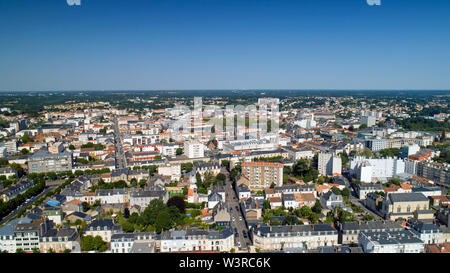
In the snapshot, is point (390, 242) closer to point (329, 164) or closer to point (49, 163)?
point (329, 164)

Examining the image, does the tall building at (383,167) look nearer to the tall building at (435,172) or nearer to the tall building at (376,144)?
the tall building at (435,172)

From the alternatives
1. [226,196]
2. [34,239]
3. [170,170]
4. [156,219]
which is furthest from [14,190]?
[226,196]

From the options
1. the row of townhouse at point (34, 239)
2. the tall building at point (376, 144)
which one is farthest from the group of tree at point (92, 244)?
the tall building at point (376, 144)

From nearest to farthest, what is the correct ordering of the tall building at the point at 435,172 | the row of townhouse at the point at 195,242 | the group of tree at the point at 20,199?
the row of townhouse at the point at 195,242 < the group of tree at the point at 20,199 < the tall building at the point at 435,172

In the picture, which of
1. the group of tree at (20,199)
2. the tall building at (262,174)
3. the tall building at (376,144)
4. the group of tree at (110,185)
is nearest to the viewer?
the group of tree at (20,199)

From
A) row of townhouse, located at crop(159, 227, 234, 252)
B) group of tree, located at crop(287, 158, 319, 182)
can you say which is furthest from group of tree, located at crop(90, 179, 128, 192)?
group of tree, located at crop(287, 158, 319, 182)

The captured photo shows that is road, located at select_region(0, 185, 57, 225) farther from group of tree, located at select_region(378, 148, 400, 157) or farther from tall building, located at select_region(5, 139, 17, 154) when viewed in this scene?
group of tree, located at select_region(378, 148, 400, 157)
